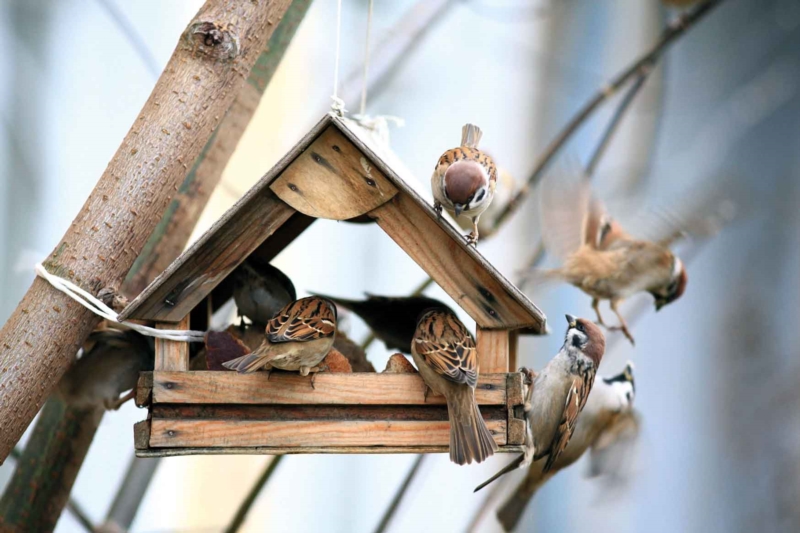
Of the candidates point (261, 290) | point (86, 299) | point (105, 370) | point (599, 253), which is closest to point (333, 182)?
point (261, 290)

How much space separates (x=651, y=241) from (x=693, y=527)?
2.12 m

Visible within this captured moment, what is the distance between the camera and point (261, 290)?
7.48ft

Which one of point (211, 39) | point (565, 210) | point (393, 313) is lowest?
point (393, 313)

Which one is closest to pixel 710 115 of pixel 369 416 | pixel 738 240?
pixel 738 240

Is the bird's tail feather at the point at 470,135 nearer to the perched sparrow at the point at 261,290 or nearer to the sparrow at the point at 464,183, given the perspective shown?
the sparrow at the point at 464,183

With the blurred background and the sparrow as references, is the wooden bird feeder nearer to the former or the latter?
the sparrow

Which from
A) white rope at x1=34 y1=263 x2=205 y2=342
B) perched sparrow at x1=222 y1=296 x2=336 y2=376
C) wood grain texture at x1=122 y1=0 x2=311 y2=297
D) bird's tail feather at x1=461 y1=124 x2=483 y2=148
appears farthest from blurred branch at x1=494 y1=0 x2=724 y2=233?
white rope at x1=34 y1=263 x2=205 y2=342

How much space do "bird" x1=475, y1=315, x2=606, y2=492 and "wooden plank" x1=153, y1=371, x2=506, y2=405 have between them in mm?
634

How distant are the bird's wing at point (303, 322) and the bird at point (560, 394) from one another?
780 mm

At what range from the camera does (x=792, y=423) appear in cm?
443

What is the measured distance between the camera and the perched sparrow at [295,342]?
1774mm

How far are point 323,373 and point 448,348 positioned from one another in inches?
10.5

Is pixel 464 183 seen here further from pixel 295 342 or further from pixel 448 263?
pixel 295 342

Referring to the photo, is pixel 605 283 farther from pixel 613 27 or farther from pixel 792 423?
pixel 613 27
